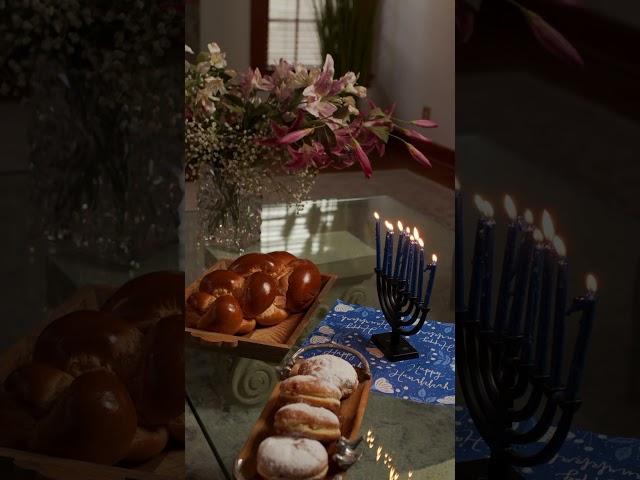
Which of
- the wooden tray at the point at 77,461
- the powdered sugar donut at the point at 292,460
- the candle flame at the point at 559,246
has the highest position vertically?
the candle flame at the point at 559,246

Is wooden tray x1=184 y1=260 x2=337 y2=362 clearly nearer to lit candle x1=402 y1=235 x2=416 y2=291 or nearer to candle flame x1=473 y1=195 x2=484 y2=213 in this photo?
lit candle x1=402 y1=235 x2=416 y2=291

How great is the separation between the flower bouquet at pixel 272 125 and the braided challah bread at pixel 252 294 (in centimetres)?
17

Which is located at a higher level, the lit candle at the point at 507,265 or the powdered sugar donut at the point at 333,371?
the lit candle at the point at 507,265

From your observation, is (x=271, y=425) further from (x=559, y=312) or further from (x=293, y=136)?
(x=293, y=136)

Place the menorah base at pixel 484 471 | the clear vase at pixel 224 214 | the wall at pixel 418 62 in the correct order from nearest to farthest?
the menorah base at pixel 484 471 → the clear vase at pixel 224 214 → the wall at pixel 418 62

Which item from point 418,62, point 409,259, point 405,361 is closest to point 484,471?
point 405,361

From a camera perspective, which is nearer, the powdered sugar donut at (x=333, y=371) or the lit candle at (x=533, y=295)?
the lit candle at (x=533, y=295)

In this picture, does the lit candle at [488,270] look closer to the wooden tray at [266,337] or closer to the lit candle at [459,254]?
the lit candle at [459,254]

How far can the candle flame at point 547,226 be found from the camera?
346 millimetres

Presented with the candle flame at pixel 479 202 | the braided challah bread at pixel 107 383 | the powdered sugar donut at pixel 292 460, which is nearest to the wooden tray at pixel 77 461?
the braided challah bread at pixel 107 383

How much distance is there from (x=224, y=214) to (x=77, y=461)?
3.40ft

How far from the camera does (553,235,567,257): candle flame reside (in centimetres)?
35

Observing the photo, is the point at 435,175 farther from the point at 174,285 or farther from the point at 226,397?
the point at 174,285

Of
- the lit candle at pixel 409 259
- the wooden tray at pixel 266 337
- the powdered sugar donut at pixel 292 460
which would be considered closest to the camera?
the powdered sugar donut at pixel 292 460
